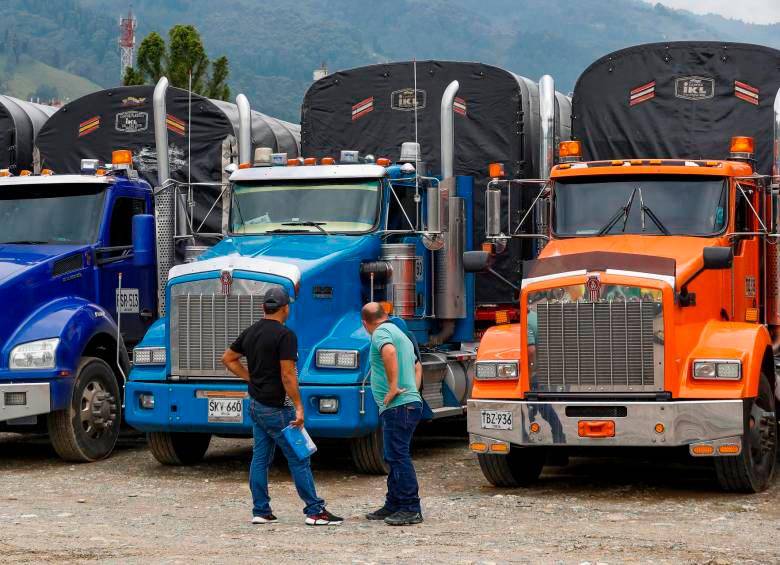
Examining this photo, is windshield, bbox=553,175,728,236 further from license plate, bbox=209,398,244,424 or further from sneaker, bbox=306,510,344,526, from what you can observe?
sneaker, bbox=306,510,344,526

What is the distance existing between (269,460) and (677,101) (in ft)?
20.7

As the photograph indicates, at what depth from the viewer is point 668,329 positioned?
11203 mm

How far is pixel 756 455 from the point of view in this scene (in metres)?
11.7

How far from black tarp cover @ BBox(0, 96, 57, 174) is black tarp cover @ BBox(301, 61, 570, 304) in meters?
3.65

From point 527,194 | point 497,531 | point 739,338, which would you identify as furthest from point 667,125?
point 497,531

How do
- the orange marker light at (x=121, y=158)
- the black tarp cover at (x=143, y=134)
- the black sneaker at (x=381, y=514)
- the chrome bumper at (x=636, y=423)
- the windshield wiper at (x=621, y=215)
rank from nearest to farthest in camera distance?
1. the black sneaker at (x=381, y=514)
2. the chrome bumper at (x=636, y=423)
3. the windshield wiper at (x=621, y=215)
4. the orange marker light at (x=121, y=158)
5. the black tarp cover at (x=143, y=134)

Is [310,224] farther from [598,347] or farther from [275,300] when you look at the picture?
[598,347]

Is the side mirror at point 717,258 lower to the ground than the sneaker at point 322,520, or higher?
higher

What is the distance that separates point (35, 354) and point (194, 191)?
11.9ft

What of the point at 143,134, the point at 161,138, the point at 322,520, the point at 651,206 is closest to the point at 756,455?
the point at 651,206

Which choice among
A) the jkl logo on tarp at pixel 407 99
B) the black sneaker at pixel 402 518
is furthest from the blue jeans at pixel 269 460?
the jkl logo on tarp at pixel 407 99

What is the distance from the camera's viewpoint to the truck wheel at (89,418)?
13758 mm

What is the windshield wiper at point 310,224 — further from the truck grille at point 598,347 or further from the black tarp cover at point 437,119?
the truck grille at point 598,347

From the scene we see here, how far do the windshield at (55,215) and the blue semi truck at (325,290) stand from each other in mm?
711
